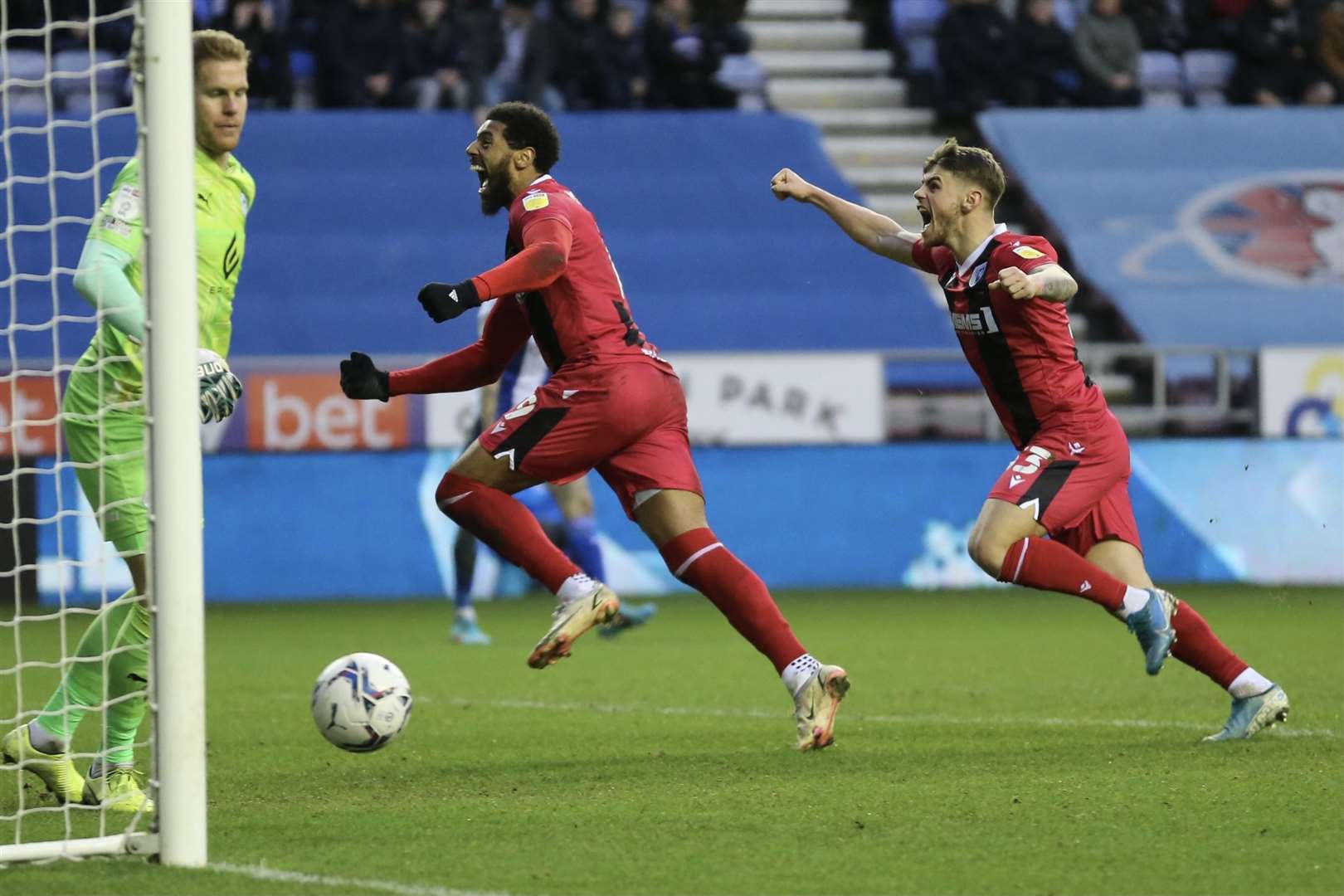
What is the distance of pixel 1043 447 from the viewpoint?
663 centimetres

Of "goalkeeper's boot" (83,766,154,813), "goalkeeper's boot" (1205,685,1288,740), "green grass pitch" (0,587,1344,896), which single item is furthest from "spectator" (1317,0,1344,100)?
"goalkeeper's boot" (83,766,154,813)

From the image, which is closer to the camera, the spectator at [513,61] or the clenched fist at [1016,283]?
the clenched fist at [1016,283]

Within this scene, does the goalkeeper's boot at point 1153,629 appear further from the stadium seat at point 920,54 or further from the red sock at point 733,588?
the stadium seat at point 920,54

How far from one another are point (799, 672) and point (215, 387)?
2.04 m

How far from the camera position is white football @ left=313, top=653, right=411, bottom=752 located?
5.93 m

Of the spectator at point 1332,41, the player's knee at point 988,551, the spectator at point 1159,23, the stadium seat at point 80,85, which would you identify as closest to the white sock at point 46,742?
the player's knee at point 988,551

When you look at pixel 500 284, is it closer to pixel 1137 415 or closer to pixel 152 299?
pixel 152 299

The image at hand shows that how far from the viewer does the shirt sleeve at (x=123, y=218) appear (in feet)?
17.5

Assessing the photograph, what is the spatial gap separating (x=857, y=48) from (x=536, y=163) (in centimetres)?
1595

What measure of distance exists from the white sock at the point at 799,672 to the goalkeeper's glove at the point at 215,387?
1931mm

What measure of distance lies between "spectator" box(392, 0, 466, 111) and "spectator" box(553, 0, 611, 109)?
98cm

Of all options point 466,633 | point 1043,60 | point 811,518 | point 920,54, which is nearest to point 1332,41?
point 1043,60

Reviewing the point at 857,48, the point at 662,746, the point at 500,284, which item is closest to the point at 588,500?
the point at 662,746

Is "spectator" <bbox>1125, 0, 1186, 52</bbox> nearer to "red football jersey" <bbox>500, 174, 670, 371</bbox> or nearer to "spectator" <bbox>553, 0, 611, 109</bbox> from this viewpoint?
"spectator" <bbox>553, 0, 611, 109</bbox>
